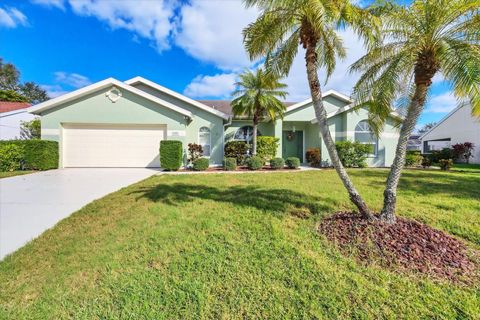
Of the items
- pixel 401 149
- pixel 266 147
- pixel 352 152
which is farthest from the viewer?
pixel 266 147

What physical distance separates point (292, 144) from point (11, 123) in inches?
961

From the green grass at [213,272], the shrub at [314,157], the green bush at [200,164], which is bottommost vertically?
the green grass at [213,272]

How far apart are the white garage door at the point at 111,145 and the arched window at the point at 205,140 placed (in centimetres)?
261

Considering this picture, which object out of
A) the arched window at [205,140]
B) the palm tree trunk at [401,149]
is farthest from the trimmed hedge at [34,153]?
the palm tree trunk at [401,149]

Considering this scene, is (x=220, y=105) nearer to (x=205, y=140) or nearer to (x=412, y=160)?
(x=205, y=140)

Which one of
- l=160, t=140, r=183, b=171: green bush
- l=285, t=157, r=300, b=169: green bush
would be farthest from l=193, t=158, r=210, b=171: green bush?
l=285, t=157, r=300, b=169: green bush

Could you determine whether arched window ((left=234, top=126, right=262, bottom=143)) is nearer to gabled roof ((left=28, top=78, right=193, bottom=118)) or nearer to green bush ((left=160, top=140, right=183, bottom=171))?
gabled roof ((left=28, top=78, right=193, bottom=118))

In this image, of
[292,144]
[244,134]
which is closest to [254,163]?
[244,134]

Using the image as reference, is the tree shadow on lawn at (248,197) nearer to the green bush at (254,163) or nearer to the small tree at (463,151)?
the green bush at (254,163)

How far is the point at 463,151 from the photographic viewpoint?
845 inches

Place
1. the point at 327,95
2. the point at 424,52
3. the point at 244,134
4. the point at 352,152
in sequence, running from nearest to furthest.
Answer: the point at 424,52 → the point at 352,152 → the point at 327,95 → the point at 244,134

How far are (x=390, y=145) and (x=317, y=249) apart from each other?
52.8ft

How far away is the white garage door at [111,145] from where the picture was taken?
14359 mm

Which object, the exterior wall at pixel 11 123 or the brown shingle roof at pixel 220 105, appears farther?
the brown shingle roof at pixel 220 105
